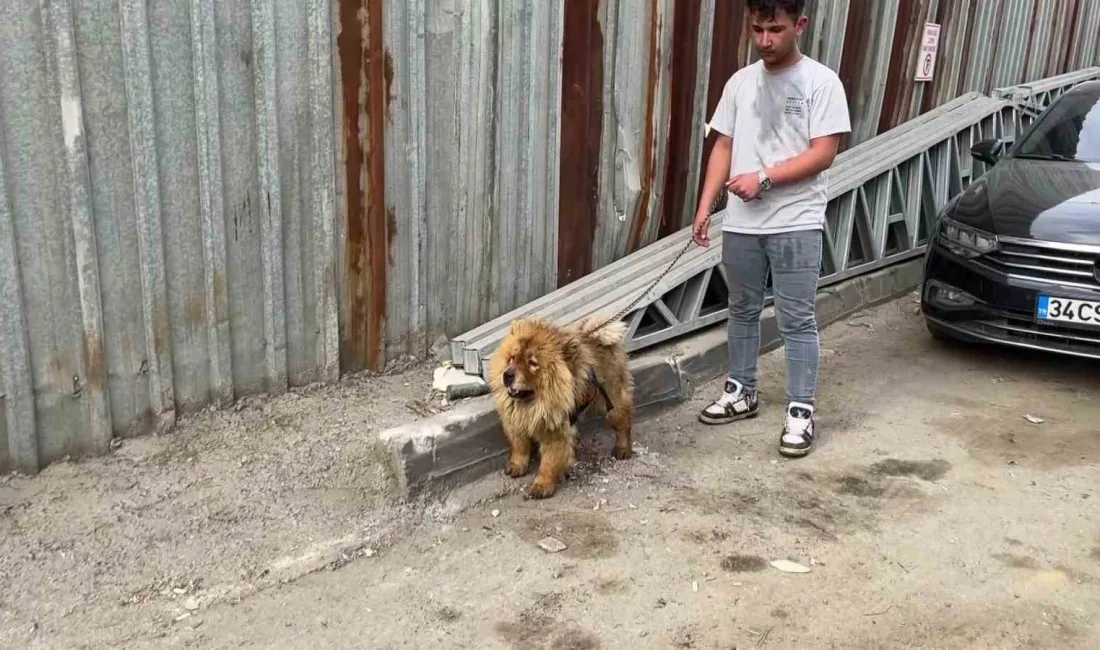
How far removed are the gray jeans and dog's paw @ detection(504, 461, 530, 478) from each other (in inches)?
55.2

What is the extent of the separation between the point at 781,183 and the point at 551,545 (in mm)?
1909

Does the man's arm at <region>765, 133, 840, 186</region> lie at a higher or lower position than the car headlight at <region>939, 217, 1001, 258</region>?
higher

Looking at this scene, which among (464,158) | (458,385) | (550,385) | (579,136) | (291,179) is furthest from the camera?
(579,136)

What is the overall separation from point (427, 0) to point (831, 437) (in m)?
3.00

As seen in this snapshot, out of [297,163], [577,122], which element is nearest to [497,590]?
[297,163]

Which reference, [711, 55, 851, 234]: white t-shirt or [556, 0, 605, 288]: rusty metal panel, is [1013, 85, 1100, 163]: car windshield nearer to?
[711, 55, 851, 234]: white t-shirt

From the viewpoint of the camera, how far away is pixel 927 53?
852 centimetres

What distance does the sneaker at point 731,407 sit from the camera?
4879mm

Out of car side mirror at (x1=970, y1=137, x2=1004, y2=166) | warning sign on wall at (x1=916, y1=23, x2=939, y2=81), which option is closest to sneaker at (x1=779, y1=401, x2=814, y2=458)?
car side mirror at (x1=970, y1=137, x2=1004, y2=166)

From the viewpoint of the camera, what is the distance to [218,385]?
13.1 ft

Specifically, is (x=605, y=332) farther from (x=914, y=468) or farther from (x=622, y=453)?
(x=914, y=468)

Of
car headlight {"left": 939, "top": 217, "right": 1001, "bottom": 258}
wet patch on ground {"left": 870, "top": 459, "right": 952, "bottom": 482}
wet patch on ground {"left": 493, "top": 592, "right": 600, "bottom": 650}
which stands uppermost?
car headlight {"left": 939, "top": 217, "right": 1001, "bottom": 258}

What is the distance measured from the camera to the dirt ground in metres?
3.06

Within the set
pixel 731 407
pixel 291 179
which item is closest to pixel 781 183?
pixel 731 407
